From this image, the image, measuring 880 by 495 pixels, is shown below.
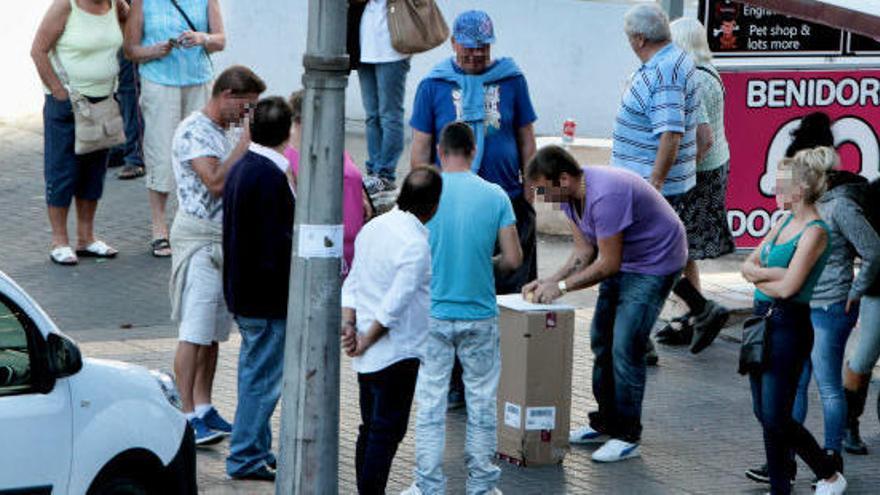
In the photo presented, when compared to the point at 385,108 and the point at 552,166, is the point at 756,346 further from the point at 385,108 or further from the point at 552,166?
the point at 385,108

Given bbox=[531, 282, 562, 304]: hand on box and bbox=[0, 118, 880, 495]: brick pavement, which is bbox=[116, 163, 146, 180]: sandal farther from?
bbox=[531, 282, 562, 304]: hand on box

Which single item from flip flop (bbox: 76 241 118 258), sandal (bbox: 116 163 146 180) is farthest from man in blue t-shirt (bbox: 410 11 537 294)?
sandal (bbox: 116 163 146 180)

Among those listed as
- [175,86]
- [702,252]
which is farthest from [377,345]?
[175,86]

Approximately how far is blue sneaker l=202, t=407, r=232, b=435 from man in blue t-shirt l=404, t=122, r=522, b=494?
1.31 metres

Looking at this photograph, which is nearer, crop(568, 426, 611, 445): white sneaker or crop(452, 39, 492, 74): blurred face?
crop(568, 426, 611, 445): white sneaker

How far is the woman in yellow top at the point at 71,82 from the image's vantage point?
40.1ft

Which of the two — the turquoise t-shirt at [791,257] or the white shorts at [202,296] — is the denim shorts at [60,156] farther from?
the turquoise t-shirt at [791,257]

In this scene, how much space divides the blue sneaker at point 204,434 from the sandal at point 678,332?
3.67m

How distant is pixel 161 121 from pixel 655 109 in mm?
3877

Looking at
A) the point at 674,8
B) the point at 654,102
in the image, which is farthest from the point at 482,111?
the point at 674,8

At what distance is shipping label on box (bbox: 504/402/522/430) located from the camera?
9.10 m

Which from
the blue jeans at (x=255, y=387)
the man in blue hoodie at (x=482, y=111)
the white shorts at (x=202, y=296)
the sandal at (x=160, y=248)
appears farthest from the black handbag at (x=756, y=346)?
the sandal at (x=160, y=248)

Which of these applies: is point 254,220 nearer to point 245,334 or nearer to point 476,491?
point 245,334

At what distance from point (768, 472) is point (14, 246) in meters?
6.35
